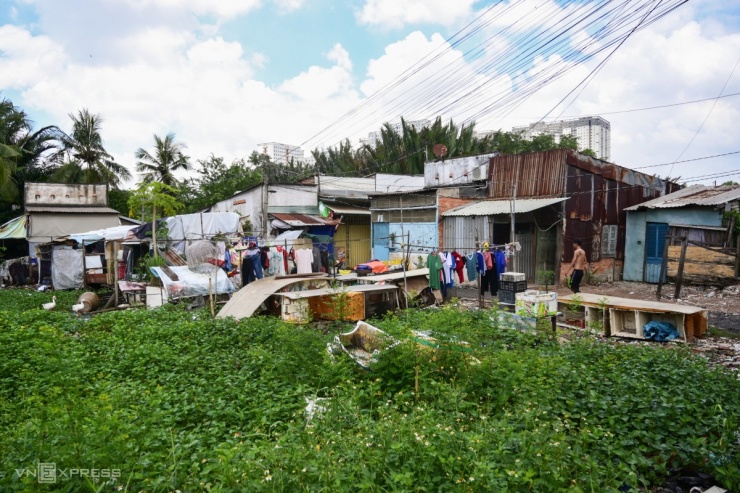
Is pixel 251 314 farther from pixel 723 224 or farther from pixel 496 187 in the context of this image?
pixel 723 224

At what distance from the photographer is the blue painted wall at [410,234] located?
1723cm

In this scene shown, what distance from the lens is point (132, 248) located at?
15234 mm

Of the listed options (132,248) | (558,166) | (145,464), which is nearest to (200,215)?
(132,248)

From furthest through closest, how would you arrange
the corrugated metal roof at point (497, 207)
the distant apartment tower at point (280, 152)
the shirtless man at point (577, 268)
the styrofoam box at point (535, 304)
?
the distant apartment tower at point (280, 152) < the corrugated metal roof at point (497, 207) < the shirtless man at point (577, 268) < the styrofoam box at point (535, 304)

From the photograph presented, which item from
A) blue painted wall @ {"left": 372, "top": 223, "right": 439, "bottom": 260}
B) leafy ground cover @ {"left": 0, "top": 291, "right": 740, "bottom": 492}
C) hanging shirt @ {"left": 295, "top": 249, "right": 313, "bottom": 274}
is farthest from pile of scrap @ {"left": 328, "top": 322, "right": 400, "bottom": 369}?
blue painted wall @ {"left": 372, "top": 223, "right": 439, "bottom": 260}

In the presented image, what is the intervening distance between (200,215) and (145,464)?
14095mm

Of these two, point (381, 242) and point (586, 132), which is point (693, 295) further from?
point (586, 132)

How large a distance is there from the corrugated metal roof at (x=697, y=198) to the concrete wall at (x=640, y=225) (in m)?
0.30

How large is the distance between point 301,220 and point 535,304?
1329cm

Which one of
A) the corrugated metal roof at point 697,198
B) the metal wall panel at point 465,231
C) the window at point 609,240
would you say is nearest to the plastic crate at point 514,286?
the metal wall panel at point 465,231

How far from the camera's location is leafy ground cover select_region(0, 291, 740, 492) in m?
A: 2.85

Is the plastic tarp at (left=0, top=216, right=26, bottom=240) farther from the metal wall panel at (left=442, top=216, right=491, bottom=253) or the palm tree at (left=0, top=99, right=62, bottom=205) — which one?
the metal wall panel at (left=442, top=216, right=491, bottom=253)

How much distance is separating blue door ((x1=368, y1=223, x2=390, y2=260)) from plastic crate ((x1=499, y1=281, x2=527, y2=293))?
10.1 meters

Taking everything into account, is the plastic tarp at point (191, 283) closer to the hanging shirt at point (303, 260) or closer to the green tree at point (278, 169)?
the hanging shirt at point (303, 260)
